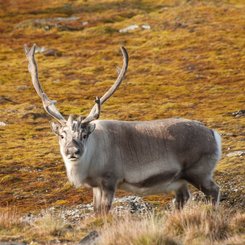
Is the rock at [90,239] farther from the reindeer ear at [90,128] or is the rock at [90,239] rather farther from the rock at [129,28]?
the rock at [129,28]

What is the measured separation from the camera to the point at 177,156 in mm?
14516

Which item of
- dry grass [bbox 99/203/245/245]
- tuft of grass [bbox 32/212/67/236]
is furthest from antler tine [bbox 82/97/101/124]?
dry grass [bbox 99/203/245/245]

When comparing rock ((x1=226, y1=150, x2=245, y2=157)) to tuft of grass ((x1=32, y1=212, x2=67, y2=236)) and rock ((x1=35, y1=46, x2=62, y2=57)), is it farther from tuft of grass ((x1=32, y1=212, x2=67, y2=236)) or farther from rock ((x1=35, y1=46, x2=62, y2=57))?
rock ((x1=35, y1=46, x2=62, y2=57))

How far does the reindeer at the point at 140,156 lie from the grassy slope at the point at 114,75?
166 inches

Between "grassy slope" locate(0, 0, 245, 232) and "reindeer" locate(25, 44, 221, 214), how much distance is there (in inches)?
166

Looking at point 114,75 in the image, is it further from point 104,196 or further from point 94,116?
point 104,196

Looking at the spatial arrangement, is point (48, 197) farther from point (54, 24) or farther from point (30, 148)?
point (54, 24)

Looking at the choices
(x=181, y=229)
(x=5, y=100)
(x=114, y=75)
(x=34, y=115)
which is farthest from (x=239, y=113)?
(x=181, y=229)

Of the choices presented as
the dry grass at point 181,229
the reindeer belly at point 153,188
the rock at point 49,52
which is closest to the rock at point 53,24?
the rock at point 49,52

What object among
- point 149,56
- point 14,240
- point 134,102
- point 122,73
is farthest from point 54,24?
point 14,240

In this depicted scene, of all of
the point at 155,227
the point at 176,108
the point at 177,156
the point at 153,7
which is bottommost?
the point at 153,7

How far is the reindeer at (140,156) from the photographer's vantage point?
13508 mm

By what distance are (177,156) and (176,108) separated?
23.8 meters

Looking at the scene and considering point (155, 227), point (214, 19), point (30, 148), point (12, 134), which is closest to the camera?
point (155, 227)
